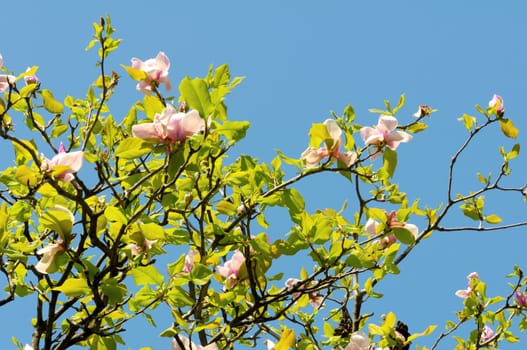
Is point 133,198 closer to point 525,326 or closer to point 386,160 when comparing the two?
point 386,160

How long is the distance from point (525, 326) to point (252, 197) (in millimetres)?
2123

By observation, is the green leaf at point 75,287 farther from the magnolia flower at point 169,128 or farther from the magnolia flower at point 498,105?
the magnolia flower at point 498,105

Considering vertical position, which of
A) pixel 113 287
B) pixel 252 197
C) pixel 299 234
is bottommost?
pixel 113 287

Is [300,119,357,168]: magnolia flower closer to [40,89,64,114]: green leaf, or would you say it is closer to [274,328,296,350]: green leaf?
[274,328,296,350]: green leaf

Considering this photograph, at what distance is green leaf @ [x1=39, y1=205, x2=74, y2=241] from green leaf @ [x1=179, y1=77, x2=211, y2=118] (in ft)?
1.50

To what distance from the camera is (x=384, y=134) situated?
2244mm

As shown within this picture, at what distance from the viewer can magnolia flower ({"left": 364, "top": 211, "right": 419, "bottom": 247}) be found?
2.30 metres

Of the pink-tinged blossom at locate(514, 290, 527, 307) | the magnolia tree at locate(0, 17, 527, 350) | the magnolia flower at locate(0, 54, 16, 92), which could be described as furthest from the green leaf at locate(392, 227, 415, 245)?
the pink-tinged blossom at locate(514, 290, 527, 307)

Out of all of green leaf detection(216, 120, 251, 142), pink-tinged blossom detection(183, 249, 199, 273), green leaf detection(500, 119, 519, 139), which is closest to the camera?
green leaf detection(216, 120, 251, 142)

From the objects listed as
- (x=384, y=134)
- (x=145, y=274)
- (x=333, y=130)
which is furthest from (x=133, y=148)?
(x=384, y=134)

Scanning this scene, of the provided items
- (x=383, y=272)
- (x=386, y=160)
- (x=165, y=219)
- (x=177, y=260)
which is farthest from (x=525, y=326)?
(x=177, y=260)

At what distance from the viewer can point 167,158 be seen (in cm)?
191

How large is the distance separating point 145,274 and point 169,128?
394 mm

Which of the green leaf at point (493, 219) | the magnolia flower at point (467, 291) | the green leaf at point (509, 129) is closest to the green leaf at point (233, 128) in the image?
the green leaf at point (509, 129)
